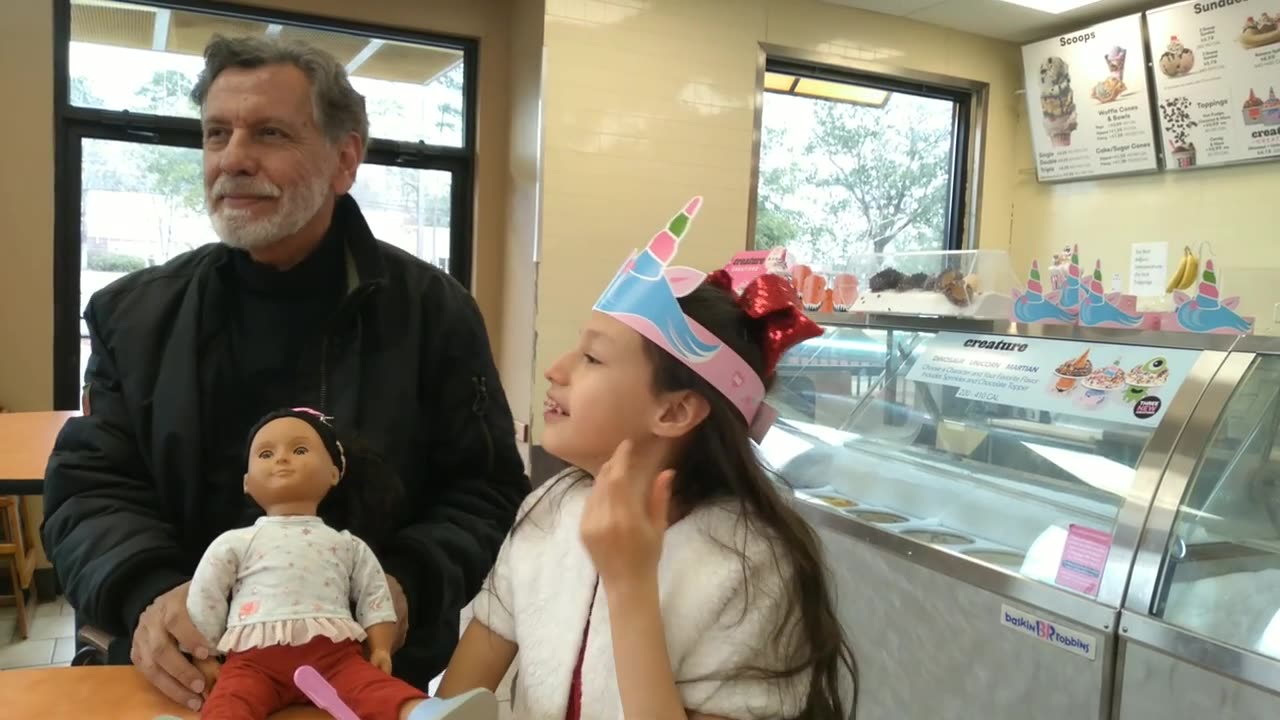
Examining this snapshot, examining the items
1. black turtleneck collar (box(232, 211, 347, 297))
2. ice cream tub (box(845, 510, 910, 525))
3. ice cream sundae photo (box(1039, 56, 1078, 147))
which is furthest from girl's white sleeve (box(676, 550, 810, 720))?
ice cream sundae photo (box(1039, 56, 1078, 147))

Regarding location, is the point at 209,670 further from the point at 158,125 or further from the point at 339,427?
the point at 158,125

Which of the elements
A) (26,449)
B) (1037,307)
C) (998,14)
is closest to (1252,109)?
(998,14)

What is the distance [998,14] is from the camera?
5070mm

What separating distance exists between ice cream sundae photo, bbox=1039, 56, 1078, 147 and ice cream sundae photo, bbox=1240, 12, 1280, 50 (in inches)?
39.3

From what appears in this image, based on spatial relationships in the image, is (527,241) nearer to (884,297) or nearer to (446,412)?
(884,297)

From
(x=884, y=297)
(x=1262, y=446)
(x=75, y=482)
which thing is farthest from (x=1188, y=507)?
(x=75, y=482)

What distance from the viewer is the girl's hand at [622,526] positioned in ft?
3.41

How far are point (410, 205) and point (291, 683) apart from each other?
13.6ft

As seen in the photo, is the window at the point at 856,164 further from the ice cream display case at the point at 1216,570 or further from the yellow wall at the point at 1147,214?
the ice cream display case at the point at 1216,570

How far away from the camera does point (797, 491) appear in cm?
296

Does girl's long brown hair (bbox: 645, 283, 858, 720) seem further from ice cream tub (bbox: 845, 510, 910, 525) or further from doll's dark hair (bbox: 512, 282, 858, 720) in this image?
ice cream tub (bbox: 845, 510, 910, 525)

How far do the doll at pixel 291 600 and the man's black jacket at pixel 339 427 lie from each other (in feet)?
0.61

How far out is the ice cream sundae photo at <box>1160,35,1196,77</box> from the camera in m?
4.41

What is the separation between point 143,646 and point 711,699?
769mm
